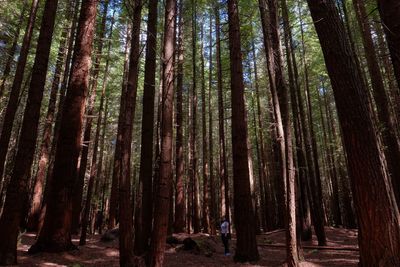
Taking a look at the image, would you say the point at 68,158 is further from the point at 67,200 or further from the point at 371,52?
the point at 371,52

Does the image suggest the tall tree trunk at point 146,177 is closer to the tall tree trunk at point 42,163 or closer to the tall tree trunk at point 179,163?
the tall tree trunk at point 179,163

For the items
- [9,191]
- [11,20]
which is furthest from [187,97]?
[9,191]

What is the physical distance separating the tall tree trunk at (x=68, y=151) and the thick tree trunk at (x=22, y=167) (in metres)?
0.72

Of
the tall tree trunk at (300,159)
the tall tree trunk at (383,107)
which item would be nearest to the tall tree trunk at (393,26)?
the tall tree trunk at (383,107)

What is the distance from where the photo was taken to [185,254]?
10.5 m

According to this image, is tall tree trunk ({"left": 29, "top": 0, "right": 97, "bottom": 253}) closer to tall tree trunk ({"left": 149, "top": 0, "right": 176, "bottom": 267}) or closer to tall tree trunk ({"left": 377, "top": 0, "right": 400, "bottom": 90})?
tall tree trunk ({"left": 149, "top": 0, "right": 176, "bottom": 267})

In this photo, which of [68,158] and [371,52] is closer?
[68,158]

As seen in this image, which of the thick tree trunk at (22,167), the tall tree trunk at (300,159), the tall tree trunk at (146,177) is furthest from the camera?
Answer: the tall tree trunk at (300,159)

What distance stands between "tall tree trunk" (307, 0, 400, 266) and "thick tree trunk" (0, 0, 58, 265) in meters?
6.55

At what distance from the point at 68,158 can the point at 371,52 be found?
11.9 metres

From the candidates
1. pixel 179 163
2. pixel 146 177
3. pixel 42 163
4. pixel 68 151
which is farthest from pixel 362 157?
pixel 42 163

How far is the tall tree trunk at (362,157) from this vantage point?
406 centimetres

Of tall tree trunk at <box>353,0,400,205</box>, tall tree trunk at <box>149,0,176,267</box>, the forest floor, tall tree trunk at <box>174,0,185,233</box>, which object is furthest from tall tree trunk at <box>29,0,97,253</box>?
tall tree trunk at <box>353,0,400,205</box>

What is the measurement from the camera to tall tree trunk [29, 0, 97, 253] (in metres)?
7.35
